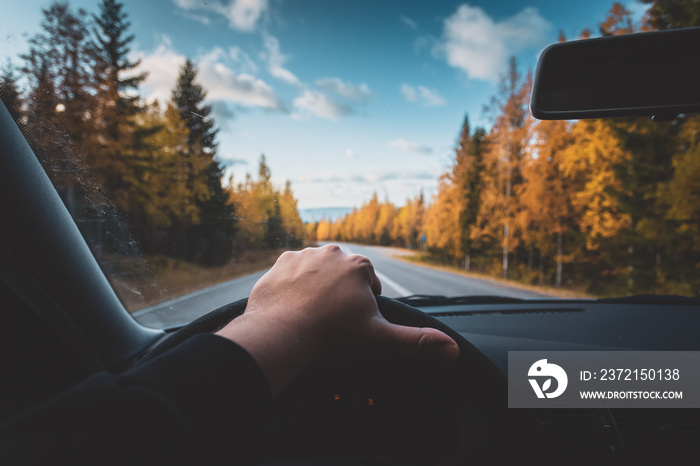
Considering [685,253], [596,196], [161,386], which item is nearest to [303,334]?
[161,386]

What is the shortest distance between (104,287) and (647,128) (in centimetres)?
1279

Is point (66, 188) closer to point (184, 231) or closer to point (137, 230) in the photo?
point (137, 230)

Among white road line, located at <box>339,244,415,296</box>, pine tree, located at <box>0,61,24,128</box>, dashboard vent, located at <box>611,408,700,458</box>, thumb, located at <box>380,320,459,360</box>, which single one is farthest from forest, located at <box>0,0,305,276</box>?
dashboard vent, located at <box>611,408,700,458</box>

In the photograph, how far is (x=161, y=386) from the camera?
2.46 feet

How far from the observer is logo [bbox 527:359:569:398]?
1.80m

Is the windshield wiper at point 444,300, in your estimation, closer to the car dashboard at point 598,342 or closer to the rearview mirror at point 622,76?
the car dashboard at point 598,342

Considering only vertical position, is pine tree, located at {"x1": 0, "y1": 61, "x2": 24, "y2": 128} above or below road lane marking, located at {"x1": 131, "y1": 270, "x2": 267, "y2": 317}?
above

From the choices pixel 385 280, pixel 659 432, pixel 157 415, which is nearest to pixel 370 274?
pixel 157 415

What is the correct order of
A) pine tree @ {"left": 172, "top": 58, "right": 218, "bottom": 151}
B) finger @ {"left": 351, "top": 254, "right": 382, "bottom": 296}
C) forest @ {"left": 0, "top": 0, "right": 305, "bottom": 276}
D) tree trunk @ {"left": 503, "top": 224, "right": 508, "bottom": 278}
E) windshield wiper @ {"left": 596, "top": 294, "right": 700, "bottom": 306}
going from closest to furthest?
finger @ {"left": 351, "top": 254, "right": 382, "bottom": 296}, forest @ {"left": 0, "top": 0, "right": 305, "bottom": 276}, pine tree @ {"left": 172, "top": 58, "right": 218, "bottom": 151}, windshield wiper @ {"left": 596, "top": 294, "right": 700, "bottom": 306}, tree trunk @ {"left": 503, "top": 224, "right": 508, "bottom": 278}

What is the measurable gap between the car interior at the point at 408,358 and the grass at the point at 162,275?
230 millimetres

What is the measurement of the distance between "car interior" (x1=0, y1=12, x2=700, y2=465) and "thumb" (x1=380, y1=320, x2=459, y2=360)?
156 mm

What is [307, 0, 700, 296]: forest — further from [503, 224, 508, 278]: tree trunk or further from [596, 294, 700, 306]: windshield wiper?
[596, 294, 700, 306]: windshield wiper

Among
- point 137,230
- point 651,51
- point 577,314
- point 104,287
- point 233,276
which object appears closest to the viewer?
point 651,51

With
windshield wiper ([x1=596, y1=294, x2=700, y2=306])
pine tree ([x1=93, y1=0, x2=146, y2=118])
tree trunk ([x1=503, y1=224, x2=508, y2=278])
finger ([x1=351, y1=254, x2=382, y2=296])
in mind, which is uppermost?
pine tree ([x1=93, y1=0, x2=146, y2=118])
